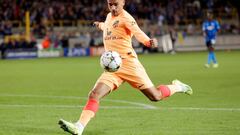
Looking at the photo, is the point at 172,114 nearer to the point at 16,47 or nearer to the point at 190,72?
the point at 190,72

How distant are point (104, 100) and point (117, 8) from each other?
533cm

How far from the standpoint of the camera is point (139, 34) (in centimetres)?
958

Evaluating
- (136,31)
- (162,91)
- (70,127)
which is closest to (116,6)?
(136,31)

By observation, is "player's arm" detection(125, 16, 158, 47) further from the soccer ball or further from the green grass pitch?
the green grass pitch

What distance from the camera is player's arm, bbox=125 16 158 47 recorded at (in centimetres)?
947

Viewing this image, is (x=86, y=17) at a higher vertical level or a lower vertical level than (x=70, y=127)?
lower

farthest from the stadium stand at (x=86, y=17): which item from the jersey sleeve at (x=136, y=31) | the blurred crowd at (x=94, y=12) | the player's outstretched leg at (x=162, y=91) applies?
the jersey sleeve at (x=136, y=31)

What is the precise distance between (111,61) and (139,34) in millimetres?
634

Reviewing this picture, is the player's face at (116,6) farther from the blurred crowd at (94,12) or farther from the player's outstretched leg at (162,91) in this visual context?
the blurred crowd at (94,12)

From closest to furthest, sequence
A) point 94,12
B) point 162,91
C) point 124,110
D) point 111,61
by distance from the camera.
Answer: point 111,61 < point 162,91 < point 124,110 < point 94,12

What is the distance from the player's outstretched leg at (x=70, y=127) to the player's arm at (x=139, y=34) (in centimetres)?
172

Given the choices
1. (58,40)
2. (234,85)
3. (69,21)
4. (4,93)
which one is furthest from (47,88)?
(69,21)

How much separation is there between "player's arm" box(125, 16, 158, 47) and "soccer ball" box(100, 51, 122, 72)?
1.50 ft

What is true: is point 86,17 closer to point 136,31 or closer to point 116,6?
point 116,6
